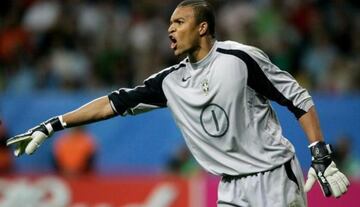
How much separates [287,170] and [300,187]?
0.46 feet

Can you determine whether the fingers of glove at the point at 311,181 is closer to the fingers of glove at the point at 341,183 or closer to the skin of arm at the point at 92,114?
the fingers of glove at the point at 341,183

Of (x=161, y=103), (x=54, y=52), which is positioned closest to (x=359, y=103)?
(x=54, y=52)

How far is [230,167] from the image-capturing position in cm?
603

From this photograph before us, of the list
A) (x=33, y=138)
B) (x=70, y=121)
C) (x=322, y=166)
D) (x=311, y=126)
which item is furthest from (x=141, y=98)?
(x=322, y=166)

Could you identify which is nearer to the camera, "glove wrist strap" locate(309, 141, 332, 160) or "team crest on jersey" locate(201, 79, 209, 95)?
"glove wrist strap" locate(309, 141, 332, 160)

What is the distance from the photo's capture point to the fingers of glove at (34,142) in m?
6.30

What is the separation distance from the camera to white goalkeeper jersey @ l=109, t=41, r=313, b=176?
595 cm

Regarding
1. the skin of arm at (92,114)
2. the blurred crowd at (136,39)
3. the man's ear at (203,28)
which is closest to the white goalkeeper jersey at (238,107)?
the man's ear at (203,28)

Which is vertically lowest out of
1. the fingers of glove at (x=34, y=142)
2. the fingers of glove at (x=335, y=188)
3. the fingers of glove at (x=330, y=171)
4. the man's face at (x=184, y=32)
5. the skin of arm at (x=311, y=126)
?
the fingers of glove at (x=335, y=188)

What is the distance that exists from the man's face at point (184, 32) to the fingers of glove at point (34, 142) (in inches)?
41.7

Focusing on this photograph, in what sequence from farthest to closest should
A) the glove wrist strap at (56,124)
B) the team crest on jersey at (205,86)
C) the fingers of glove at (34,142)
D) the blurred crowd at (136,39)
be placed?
the blurred crowd at (136,39) → the glove wrist strap at (56,124) → the fingers of glove at (34,142) → the team crest on jersey at (205,86)

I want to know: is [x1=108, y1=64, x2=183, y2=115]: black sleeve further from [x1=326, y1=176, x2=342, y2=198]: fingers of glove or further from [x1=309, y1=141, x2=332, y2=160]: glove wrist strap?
[x1=326, y1=176, x2=342, y2=198]: fingers of glove

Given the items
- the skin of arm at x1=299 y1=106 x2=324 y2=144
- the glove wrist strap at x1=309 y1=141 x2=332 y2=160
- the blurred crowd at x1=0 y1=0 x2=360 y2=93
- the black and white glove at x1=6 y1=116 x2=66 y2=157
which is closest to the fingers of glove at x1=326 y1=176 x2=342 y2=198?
the glove wrist strap at x1=309 y1=141 x2=332 y2=160

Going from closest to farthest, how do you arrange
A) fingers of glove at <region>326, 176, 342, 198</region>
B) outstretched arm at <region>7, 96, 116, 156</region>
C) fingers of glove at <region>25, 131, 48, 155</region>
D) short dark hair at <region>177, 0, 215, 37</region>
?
fingers of glove at <region>326, 176, 342, 198</region> < short dark hair at <region>177, 0, 215, 37</region> < fingers of glove at <region>25, 131, 48, 155</region> < outstretched arm at <region>7, 96, 116, 156</region>
